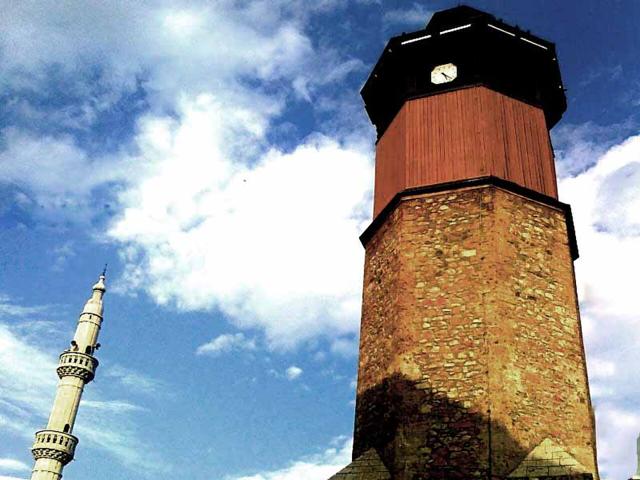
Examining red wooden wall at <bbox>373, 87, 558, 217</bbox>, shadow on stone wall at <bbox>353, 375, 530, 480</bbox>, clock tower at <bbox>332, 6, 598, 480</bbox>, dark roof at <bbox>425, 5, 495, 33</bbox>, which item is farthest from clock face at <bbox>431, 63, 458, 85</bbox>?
shadow on stone wall at <bbox>353, 375, 530, 480</bbox>

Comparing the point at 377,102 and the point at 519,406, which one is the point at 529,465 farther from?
the point at 377,102

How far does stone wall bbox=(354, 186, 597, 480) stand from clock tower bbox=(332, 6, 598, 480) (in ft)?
0.08

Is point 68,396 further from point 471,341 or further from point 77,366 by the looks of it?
point 471,341

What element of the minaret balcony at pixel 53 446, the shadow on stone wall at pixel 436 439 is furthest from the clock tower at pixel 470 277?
the minaret balcony at pixel 53 446

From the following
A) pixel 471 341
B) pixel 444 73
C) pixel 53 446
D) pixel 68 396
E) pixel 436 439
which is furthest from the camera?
pixel 68 396

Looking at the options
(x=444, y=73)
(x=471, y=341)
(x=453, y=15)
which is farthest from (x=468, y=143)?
(x=453, y=15)

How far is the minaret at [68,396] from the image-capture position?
33344 millimetres

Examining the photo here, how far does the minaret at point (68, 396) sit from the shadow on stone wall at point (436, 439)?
1104 inches

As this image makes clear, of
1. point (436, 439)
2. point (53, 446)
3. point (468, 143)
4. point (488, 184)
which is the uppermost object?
point (468, 143)

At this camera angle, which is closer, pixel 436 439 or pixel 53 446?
pixel 436 439

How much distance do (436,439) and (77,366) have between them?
30302mm

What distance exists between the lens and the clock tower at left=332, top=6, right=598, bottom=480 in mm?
10133

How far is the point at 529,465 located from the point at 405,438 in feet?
6.46

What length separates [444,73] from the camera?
564 inches
